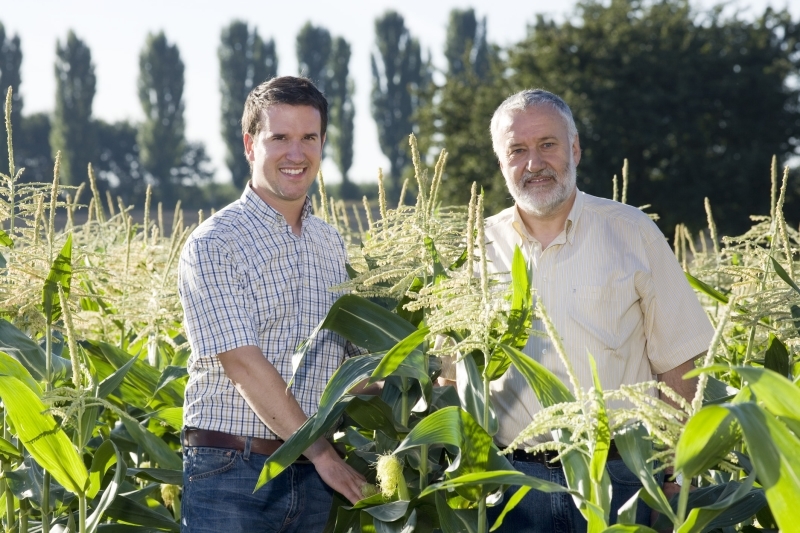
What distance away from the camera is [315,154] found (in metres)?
→ 3.50

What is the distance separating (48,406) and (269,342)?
75cm

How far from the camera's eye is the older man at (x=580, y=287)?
329 cm

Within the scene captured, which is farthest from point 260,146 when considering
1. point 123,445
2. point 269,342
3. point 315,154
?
point 123,445

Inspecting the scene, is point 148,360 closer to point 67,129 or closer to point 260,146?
point 260,146

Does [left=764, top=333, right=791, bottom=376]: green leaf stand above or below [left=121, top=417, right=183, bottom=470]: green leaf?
above

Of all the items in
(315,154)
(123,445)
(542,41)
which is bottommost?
(123,445)

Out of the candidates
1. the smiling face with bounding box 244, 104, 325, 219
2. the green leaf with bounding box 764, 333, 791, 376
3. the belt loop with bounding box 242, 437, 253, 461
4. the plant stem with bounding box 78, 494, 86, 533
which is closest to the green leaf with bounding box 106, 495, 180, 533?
the plant stem with bounding box 78, 494, 86, 533

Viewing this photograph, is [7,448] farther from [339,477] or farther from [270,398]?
[339,477]

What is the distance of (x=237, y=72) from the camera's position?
192 ft

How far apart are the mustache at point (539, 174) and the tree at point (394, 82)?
2099 inches

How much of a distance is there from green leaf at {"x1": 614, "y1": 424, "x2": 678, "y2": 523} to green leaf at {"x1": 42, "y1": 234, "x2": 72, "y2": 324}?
1956mm

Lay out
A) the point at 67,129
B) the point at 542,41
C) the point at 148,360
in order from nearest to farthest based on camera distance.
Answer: the point at 148,360 → the point at 542,41 → the point at 67,129

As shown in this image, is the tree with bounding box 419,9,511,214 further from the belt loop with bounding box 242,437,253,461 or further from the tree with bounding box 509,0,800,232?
the belt loop with bounding box 242,437,253,461

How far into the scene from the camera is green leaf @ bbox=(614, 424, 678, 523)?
7.50 feet
